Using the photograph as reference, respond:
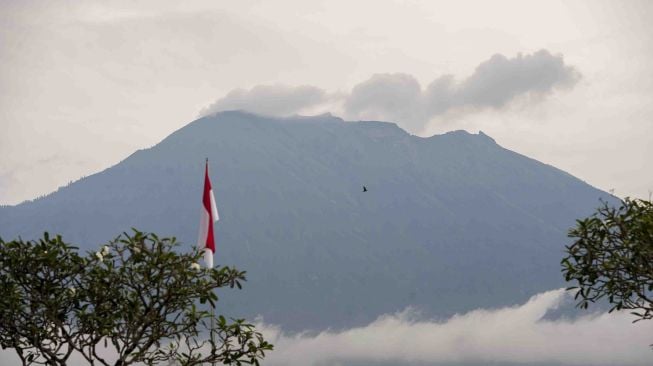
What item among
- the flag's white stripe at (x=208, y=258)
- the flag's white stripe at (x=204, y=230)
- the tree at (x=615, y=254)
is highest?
the flag's white stripe at (x=204, y=230)

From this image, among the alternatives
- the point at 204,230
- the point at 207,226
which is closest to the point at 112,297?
the point at 204,230

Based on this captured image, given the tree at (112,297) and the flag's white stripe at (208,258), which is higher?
the flag's white stripe at (208,258)

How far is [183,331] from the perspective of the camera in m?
38.3

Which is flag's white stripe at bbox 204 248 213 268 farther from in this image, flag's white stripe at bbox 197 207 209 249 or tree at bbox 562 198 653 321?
tree at bbox 562 198 653 321

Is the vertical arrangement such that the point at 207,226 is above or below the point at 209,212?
below

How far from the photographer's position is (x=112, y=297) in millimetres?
38594

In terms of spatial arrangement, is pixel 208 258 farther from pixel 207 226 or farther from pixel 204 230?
pixel 207 226

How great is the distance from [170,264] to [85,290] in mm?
3817

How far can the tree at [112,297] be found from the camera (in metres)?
37.5

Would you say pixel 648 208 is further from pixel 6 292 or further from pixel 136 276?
pixel 6 292

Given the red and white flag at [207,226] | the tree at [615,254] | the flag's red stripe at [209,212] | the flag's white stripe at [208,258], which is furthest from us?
the flag's red stripe at [209,212]

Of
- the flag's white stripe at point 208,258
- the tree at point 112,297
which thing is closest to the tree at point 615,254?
the tree at point 112,297

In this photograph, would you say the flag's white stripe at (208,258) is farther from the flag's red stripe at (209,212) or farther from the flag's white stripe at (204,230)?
the flag's red stripe at (209,212)

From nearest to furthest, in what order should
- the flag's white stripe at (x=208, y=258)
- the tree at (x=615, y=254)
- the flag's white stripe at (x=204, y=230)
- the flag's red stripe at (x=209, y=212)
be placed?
the tree at (x=615, y=254)
the flag's white stripe at (x=208, y=258)
the flag's white stripe at (x=204, y=230)
the flag's red stripe at (x=209, y=212)
